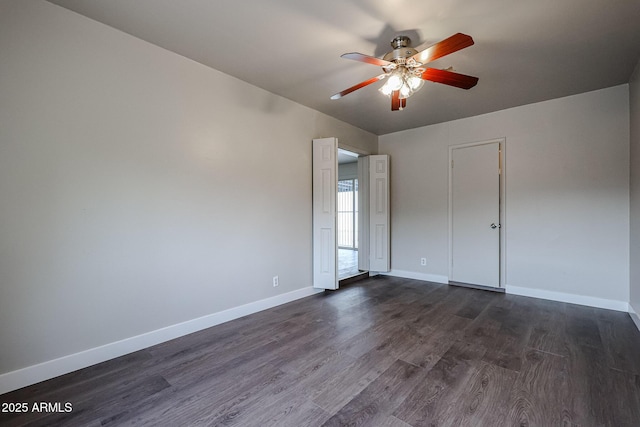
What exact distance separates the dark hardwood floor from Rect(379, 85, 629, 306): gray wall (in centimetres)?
61

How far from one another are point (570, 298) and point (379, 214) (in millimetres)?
2791

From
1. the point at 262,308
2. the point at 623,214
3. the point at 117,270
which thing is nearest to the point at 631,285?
the point at 623,214

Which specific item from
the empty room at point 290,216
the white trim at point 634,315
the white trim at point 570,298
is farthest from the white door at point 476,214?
the white trim at point 634,315

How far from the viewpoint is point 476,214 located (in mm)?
4277

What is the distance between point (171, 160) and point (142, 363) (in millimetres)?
1732

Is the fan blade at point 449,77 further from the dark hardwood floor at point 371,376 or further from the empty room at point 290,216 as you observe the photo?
the dark hardwood floor at point 371,376

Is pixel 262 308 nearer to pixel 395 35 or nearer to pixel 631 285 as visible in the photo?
pixel 395 35

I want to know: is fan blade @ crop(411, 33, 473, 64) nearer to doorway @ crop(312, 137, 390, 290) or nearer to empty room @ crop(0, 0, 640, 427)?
empty room @ crop(0, 0, 640, 427)

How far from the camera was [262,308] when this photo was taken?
3.33m

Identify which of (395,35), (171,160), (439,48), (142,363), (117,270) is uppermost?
(395,35)

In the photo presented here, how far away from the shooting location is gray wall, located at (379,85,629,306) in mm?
3305

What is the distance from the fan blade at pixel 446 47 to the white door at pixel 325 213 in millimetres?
1936

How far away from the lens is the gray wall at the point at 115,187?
188 centimetres

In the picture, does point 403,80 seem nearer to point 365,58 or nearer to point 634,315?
point 365,58
